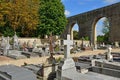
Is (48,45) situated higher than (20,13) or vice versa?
(20,13)

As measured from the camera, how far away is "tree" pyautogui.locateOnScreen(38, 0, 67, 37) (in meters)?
27.3

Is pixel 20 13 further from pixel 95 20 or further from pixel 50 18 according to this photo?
pixel 95 20

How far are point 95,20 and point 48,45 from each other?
15.0 metres

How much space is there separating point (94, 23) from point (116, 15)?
15.8 ft

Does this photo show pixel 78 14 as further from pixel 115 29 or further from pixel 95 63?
pixel 95 63

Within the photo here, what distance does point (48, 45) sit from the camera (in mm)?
19750

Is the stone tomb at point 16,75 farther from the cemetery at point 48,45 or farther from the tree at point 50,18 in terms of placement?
the tree at point 50,18

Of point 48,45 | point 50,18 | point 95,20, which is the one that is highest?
point 95,20

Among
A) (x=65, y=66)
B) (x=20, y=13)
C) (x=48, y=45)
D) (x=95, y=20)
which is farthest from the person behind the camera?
(x=95, y=20)

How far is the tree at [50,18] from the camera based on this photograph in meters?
27.3

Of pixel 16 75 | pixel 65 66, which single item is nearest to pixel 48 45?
pixel 65 66

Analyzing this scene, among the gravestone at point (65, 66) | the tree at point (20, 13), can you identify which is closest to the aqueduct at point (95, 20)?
the tree at point (20, 13)

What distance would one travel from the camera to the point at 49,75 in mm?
6766

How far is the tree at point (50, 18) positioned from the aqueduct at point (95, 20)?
6468 mm
